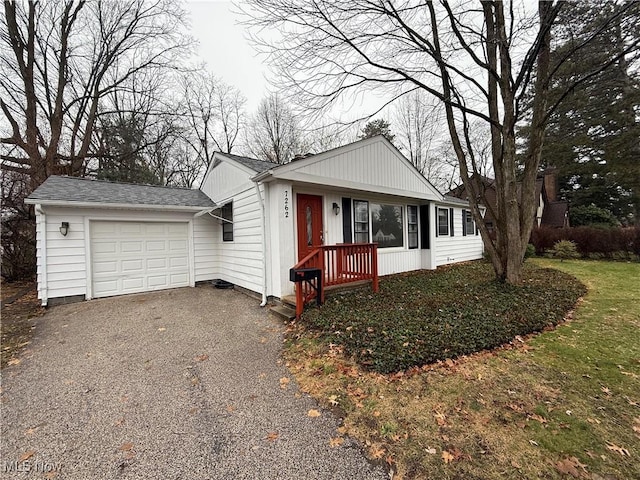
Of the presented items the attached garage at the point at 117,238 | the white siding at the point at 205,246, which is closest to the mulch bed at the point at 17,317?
the attached garage at the point at 117,238

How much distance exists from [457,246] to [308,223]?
307 inches

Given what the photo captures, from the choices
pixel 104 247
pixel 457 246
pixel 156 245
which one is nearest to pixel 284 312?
pixel 156 245

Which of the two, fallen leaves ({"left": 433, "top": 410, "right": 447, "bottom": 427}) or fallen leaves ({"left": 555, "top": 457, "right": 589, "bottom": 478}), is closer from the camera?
fallen leaves ({"left": 555, "top": 457, "right": 589, "bottom": 478})

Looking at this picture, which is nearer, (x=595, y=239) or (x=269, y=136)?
(x=595, y=239)

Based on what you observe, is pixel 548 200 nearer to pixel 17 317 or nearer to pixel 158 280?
pixel 158 280

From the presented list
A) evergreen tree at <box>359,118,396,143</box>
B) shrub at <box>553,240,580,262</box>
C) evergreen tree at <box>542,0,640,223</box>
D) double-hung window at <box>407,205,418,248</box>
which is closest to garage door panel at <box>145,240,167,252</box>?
double-hung window at <box>407,205,418,248</box>

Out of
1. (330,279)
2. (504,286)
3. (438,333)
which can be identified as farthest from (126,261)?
(504,286)

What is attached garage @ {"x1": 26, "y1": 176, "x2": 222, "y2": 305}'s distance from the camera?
20.2 feet

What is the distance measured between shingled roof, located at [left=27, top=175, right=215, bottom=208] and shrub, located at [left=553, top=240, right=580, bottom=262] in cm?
1438

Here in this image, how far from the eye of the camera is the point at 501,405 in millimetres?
2420

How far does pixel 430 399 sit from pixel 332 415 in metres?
0.94

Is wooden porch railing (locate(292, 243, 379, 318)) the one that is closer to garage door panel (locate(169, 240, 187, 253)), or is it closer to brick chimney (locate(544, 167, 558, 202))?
garage door panel (locate(169, 240, 187, 253))

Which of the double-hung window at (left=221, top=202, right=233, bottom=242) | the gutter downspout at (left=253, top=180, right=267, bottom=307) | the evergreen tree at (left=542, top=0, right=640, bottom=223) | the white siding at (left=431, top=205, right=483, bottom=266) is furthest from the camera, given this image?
the white siding at (left=431, top=205, right=483, bottom=266)

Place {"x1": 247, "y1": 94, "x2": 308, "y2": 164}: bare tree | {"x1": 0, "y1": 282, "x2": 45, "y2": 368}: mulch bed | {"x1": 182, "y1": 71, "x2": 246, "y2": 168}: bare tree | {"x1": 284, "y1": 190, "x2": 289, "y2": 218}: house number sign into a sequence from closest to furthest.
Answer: {"x1": 0, "y1": 282, "x2": 45, "y2": 368}: mulch bed
{"x1": 284, "y1": 190, "x2": 289, "y2": 218}: house number sign
{"x1": 182, "y1": 71, "x2": 246, "y2": 168}: bare tree
{"x1": 247, "y1": 94, "x2": 308, "y2": 164}: bare tree
